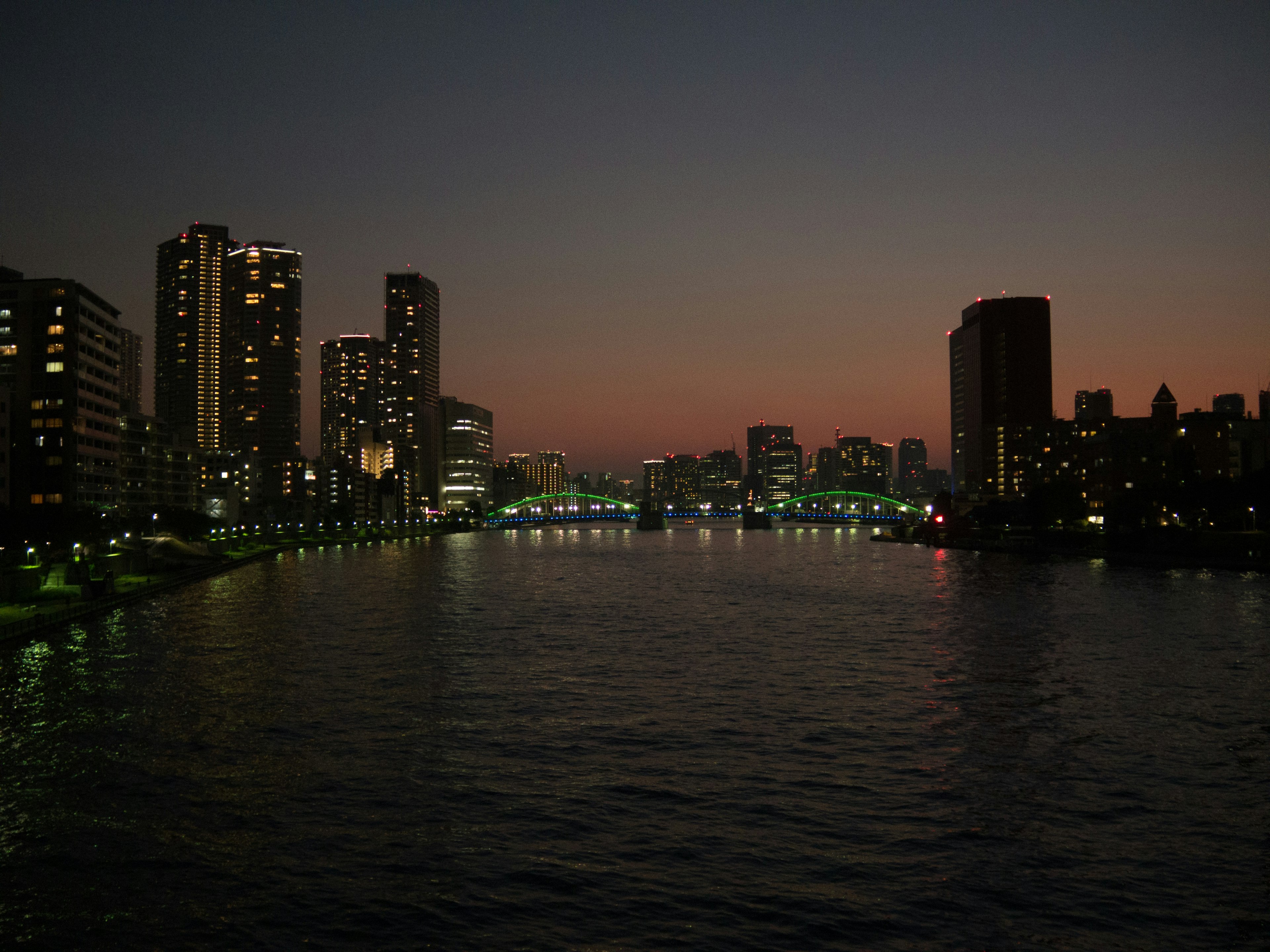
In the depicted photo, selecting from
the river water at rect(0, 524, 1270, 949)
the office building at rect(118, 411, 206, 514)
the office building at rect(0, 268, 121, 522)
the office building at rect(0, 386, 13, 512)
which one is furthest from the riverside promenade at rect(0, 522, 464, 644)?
the office building at rect(0, 386, 13, 512)

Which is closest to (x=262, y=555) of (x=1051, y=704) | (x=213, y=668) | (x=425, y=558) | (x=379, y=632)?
(x=425, y=558)

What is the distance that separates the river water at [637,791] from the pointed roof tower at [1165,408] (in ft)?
514

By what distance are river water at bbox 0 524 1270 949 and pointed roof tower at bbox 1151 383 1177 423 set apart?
156692mm

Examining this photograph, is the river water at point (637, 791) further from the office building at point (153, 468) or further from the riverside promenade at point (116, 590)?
the office building at point (153, 468)

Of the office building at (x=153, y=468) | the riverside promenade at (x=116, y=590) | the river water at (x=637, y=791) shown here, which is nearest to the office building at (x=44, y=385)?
the office building at (x=153, y=468)

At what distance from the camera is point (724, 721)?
26.8 metres

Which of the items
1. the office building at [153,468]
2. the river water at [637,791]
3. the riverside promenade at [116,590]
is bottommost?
the river water at [637,791]

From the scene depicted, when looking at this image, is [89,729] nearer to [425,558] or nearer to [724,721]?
[724,721]

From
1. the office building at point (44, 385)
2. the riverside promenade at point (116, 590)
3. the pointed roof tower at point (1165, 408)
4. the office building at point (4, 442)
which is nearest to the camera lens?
the riverside promenade at point (116, 590)

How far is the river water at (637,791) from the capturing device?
14305 mm

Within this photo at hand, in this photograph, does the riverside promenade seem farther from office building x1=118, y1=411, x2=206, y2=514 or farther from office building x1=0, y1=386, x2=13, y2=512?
office building x1=0, y1=386, x2=13, y2=512

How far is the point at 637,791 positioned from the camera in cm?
2023

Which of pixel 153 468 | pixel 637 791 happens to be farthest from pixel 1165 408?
pixel 637 791

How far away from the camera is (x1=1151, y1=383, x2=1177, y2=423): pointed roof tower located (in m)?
184
